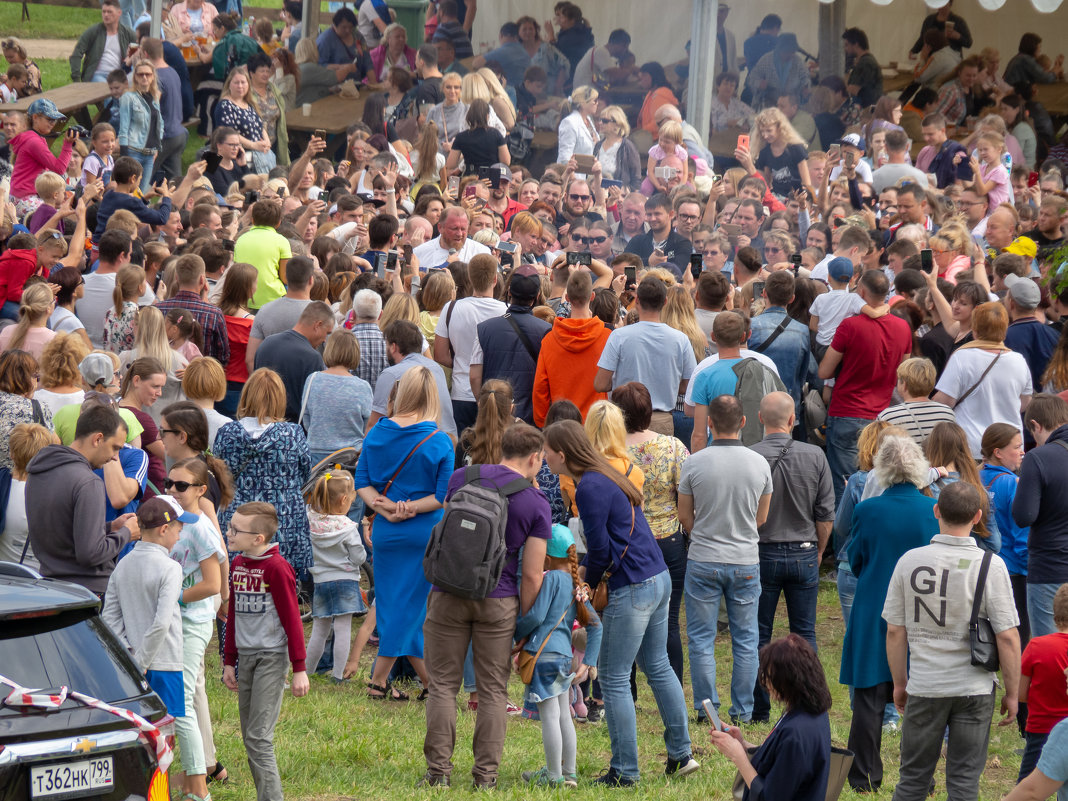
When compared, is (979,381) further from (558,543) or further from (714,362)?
(558,543)

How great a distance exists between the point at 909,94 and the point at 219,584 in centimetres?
1771

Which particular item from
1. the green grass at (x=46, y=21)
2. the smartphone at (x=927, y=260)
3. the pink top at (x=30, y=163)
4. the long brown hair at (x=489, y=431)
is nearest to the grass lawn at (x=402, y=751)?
the long brown hair at (x=489, y=431)

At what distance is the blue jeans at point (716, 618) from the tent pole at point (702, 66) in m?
10.8

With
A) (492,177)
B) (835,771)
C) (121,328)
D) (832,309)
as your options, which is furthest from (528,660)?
(492,177)

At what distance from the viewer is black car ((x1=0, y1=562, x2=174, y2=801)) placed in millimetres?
3744

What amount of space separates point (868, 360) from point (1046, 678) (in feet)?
11.0

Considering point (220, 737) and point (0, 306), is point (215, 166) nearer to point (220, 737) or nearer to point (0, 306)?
point (0, 306)

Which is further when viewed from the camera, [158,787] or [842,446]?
[842,446]

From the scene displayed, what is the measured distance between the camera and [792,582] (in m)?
7.34

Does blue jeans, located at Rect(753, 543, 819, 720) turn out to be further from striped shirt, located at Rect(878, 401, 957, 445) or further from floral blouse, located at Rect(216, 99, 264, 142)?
floral blouse, located at Rect(216, 99, 264, 142)

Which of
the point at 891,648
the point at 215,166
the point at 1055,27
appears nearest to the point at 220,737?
the point at 891,648

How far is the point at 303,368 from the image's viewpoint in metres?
8.40

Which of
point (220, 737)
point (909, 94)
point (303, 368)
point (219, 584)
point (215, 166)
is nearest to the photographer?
point (219, 584)

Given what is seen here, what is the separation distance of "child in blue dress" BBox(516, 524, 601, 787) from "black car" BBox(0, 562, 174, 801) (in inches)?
79.6
